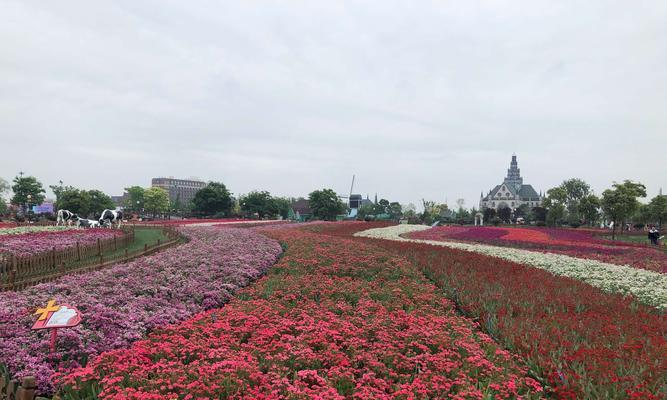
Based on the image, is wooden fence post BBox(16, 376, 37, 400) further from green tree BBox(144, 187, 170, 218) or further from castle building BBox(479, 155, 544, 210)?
castle building BBox(479, 155, 544, 210)

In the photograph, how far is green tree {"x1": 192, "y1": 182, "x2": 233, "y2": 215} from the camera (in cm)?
6506

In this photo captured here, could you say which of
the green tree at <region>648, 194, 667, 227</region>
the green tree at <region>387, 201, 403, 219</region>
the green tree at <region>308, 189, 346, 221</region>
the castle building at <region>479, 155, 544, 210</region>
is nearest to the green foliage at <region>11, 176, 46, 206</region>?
the green tree at <region>308, 189, 346, 221</region>

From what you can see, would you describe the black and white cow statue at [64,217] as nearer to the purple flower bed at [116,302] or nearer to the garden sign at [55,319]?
the purple flower bed at [116,302]

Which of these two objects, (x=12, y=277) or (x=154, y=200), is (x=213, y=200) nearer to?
(x=154, y=200)

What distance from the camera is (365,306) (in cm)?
716

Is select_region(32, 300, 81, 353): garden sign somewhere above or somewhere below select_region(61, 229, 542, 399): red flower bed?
above

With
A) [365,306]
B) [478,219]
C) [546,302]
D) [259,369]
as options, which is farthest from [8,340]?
[478,219]

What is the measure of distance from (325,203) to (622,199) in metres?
37.0

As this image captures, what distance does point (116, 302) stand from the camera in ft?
22.0

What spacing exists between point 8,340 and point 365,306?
5.00m

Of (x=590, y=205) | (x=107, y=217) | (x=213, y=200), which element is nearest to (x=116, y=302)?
(x=107, y=217)

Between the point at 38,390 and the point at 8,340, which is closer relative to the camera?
the point at 38,390

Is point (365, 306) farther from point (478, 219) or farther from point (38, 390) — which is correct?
point (478, 219)

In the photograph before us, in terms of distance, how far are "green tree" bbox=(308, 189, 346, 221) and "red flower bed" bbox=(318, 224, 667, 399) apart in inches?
1903
